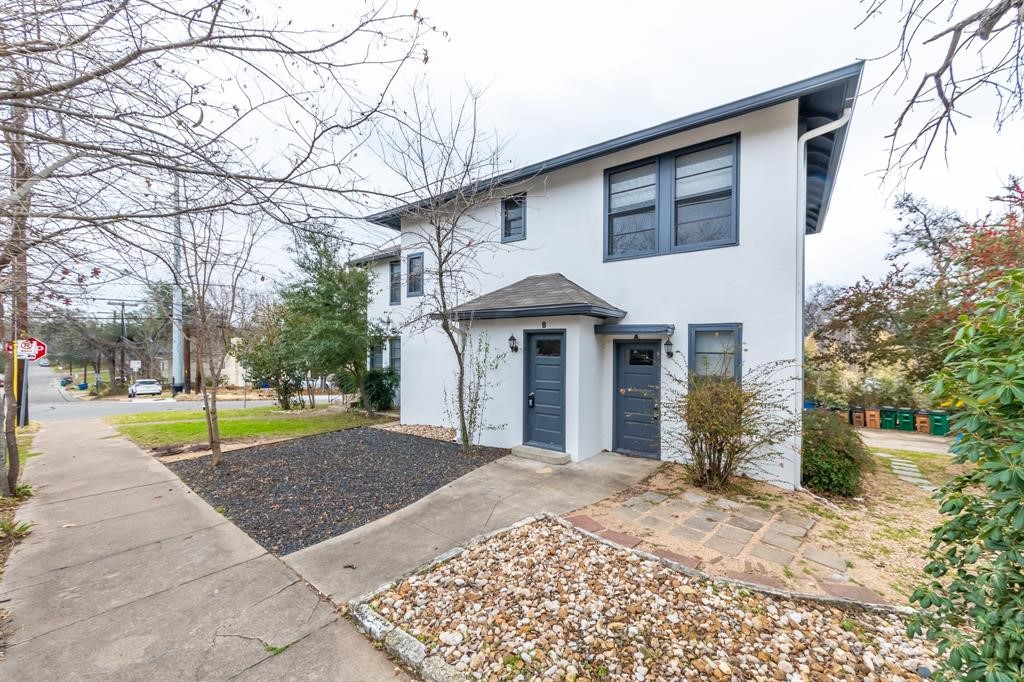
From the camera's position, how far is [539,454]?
22.1ft

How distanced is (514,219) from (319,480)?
6.37 m

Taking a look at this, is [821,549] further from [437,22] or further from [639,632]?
[437,22]

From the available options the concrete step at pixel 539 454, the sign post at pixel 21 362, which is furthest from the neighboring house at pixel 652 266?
the sign post at pixel 21 362

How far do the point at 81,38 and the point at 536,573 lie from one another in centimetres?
478

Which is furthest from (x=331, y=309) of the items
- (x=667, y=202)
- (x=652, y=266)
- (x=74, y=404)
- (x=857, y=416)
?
(x=74, y=404)

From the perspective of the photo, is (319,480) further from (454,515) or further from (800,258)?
(800,258)

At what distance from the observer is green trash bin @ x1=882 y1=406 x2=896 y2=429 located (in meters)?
11.2

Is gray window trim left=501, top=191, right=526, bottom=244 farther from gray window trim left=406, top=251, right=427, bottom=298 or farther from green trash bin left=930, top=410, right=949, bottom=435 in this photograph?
green trash bin left=930, top=410, right=949, bottom=435

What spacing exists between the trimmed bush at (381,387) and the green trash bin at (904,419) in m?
15.2

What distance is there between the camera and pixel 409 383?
10469 millimetres

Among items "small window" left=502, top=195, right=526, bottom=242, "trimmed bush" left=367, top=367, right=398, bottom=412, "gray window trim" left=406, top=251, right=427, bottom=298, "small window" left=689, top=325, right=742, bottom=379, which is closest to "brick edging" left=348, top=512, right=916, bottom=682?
"small window" left=689, top=325, right=742, bottom=379

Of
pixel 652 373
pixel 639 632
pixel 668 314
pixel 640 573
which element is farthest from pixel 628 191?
pixel 639 632

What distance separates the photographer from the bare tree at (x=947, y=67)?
335 cm

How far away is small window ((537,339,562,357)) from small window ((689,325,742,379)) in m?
2.20
